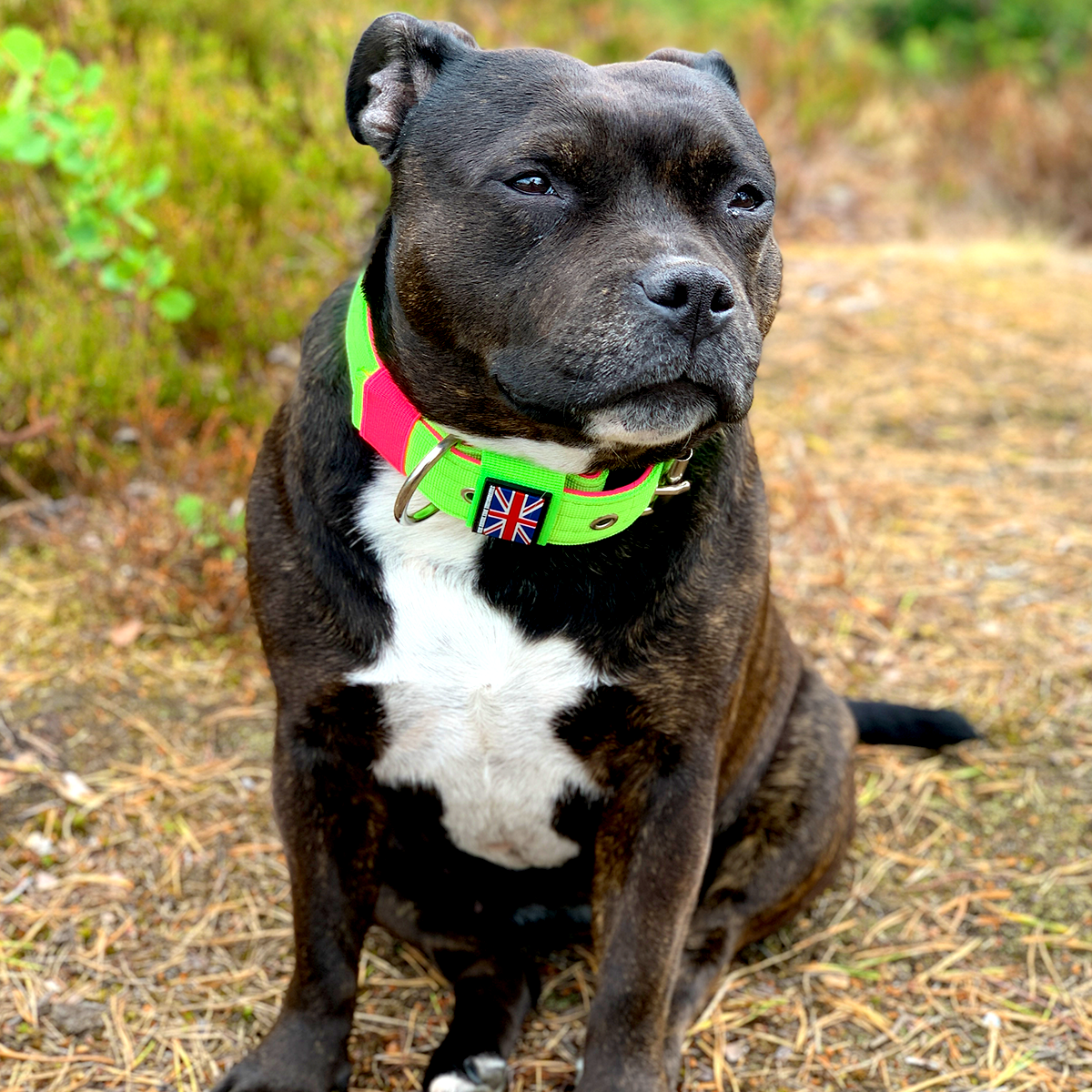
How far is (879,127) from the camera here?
28.5ft

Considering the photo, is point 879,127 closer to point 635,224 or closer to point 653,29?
point 653,29

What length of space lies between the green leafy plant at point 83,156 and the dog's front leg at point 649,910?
2.51 m

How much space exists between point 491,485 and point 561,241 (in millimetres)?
426

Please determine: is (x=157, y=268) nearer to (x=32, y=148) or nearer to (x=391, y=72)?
(x=32, y=148)

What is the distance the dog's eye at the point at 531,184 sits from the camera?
6.76 feet

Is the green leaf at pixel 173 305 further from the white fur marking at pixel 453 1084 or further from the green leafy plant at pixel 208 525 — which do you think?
the white fur marking at pixel 453 1084

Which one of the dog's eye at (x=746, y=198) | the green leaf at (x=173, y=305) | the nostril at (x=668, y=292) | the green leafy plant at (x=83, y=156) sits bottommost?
the green leaf at (x=173, y=305)

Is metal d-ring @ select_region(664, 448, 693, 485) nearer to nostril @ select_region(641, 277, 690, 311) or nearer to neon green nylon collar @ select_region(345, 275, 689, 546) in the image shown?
neon green nylon collar @ select_region(345, 275, 689, 546)

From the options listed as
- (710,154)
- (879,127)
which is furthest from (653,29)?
(710,154)

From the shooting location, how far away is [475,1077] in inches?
96.6

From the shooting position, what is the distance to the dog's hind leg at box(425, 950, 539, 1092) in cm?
246

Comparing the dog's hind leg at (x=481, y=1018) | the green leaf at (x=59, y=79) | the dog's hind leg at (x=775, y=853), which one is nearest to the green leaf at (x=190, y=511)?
the green leaf at (x=59, y=79)

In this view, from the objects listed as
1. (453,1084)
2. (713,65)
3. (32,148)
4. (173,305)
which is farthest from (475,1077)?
(32,148)

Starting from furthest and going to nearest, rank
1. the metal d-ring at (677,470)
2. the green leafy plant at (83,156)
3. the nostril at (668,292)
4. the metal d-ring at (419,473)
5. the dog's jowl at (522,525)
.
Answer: the green leafy plant at (83,156) → the metal d-ring at (677,470) → the metal d-ring at (419,473) → the dog's jowl at (522,525) → the nostril at (668,292)
